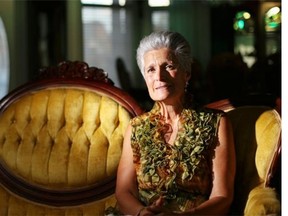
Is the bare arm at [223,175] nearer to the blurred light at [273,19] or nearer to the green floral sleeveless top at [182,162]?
the green floral sleeveless top at [182,162]

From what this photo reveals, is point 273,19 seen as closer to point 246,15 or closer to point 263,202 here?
point 246,15

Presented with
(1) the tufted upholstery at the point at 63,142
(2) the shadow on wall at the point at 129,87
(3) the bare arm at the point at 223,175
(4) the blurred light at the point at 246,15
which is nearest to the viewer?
(3) the bare arm at the point at 223,175

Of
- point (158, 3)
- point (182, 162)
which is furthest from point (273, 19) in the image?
point (182, 162)

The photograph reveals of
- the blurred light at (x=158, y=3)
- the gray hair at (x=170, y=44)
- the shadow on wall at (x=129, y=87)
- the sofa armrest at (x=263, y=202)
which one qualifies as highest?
the blurred light at (x=158, y=3)

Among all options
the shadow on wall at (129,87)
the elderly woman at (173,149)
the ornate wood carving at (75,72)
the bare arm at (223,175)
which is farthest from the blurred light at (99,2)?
the bare arm at (223,175)

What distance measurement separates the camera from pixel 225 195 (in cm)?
211

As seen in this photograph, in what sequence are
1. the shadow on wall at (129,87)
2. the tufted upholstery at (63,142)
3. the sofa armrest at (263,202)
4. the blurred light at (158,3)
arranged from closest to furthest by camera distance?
the sofa armrest at (263,202)
the tufted upholstery at (63,142)
the shadow on wall at (129,87)
the blurred light at (158,3)

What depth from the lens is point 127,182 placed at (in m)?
2.27

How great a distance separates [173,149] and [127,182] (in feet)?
0.77

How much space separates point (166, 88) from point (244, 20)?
298 centimetres

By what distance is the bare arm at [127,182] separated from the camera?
87.1 inches

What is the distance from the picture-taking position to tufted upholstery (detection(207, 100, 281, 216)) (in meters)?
2.14

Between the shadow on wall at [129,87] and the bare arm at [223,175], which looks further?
the shadow on wall at [129,87]
